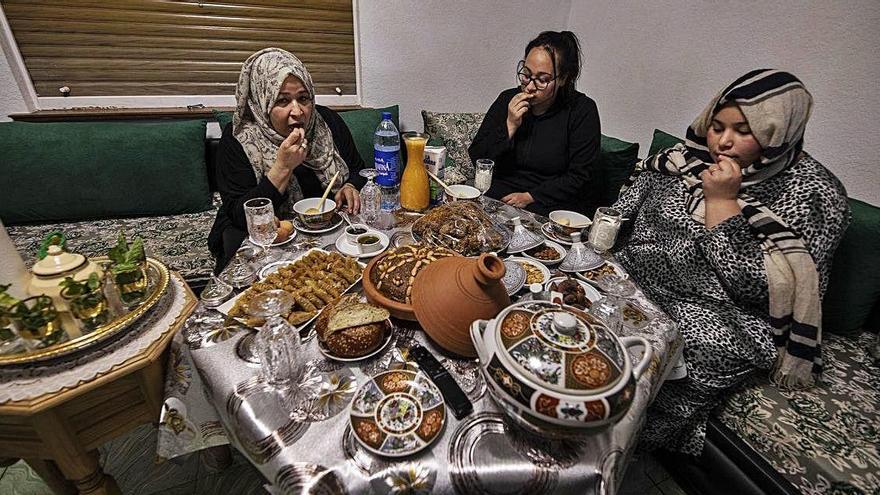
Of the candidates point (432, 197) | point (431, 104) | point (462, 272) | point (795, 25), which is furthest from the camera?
point (431, 104)

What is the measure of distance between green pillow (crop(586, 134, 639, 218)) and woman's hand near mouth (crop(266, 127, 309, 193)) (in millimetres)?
1749

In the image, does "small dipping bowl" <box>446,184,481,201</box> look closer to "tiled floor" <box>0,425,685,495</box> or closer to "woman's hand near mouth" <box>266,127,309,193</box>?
"woman's hand near mouth" <box>266,127,309,193</box>

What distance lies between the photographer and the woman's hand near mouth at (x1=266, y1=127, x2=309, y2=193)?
141cm

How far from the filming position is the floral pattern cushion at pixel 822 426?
1006 mm

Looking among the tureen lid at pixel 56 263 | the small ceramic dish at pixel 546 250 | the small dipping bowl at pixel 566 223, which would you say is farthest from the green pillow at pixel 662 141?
the tureen lid at pixel 56 263

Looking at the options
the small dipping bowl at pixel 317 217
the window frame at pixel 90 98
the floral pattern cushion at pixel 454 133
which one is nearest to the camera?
the small dipping bowl at pixel 317 217

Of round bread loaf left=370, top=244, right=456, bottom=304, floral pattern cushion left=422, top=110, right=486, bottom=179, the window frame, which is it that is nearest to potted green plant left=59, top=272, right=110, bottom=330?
round bread loaf left=370, top=244, right=456, bottom=304

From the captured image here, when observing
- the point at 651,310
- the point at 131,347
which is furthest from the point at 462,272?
the point at 131,347

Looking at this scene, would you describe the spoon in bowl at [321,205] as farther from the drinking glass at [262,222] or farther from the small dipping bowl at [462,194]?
the small dipping bowl at [462,194]

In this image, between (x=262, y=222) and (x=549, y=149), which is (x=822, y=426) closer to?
(x=549, y=149)

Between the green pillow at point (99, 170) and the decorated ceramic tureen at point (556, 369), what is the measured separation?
2.20m

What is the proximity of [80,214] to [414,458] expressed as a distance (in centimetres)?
243

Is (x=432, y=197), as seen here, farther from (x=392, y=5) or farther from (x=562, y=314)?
(x=392, y=5)

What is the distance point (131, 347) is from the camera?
0.81 meters
